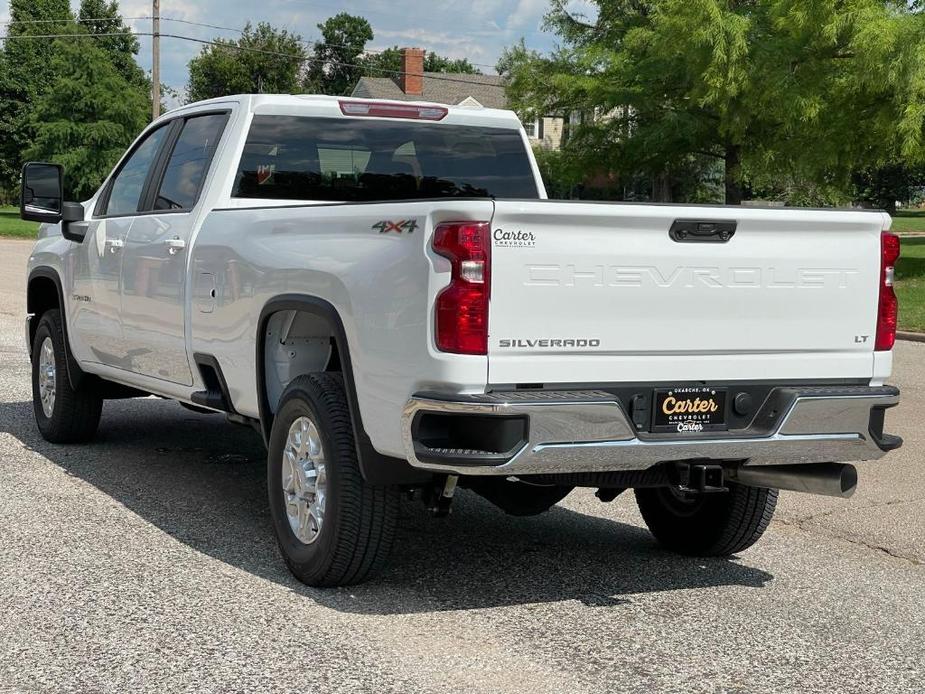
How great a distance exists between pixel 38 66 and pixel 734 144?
53.1 metres

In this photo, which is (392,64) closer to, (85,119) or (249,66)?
(249,66)

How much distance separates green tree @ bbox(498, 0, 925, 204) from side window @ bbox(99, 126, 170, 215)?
755 inches

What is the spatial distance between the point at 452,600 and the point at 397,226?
1.54 metres

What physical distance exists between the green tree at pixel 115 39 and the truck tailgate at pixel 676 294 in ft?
269

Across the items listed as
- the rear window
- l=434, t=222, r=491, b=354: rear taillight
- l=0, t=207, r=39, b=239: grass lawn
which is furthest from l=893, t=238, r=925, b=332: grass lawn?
l=0, t=207, r=39, b=239: grass lawn

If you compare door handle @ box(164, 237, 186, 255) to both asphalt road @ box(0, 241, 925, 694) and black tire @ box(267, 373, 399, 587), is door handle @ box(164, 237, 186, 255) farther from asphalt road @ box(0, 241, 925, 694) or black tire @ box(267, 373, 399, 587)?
black tire @ box(267, 373, 399, 587)

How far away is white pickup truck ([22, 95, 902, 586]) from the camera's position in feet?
15.2

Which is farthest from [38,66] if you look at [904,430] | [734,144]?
[904,430]

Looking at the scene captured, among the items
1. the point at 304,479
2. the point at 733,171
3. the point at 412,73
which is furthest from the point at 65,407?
the point at 412,73

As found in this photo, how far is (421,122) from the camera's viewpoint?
7.13 m

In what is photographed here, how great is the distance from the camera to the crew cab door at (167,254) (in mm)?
6719

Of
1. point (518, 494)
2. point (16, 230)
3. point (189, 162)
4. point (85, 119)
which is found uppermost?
point (85, 119)

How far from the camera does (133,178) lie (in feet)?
25.5

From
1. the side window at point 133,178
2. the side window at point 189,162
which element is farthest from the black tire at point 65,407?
the side window at point 189,162
